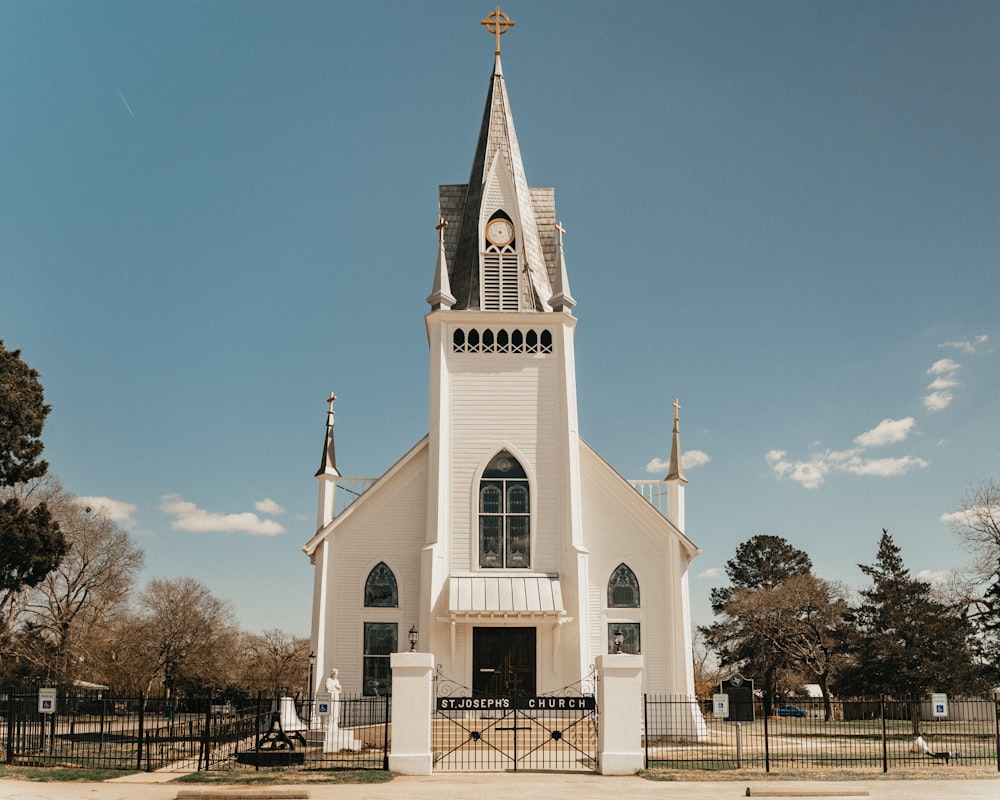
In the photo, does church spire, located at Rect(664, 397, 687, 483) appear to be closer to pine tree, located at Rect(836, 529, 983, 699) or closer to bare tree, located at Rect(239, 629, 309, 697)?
pine tree, located at Rect(836, 529, 983, 699)

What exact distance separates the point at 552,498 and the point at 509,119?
46.9 feet

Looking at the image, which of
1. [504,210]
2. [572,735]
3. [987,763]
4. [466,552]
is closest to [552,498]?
[466,552]

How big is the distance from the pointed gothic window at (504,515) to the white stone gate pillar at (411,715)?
31.2ft

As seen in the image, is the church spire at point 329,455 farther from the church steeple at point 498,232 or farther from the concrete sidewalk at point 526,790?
the concrete sidewalk at point 526,790

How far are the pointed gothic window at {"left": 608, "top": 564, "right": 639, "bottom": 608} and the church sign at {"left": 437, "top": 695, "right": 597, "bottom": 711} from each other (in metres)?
8.24

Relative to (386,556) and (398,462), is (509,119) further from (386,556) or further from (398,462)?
(386,556)

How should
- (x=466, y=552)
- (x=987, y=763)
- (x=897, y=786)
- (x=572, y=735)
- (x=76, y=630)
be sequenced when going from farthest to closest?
(x=76, y=630)
(x=466, y=552)
(x=572, y=735)
(x=987, y=763)
(x=897, y=786)

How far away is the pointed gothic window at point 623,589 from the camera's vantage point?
97.7 feet

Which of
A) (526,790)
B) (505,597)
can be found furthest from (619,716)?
(505,597)

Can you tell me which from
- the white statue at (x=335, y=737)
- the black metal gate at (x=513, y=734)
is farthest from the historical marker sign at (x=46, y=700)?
the black metal gate at (x=513, y=734)

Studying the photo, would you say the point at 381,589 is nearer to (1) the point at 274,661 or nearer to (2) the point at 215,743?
(2) the point at 215,743

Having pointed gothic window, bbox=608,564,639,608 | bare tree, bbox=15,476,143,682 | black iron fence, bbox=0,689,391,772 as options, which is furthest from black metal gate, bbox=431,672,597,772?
bare tree, bbox=15,476,143,682

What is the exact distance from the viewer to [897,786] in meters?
17.5

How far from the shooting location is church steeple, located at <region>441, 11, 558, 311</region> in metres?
31.8
